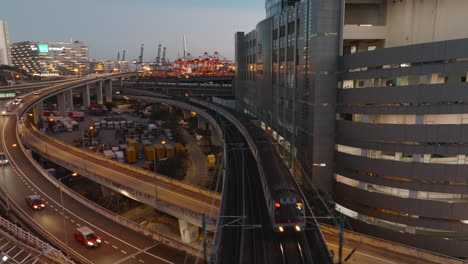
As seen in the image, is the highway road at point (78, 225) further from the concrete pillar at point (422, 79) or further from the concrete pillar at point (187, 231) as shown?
the concrete pillar at point (422, 79)

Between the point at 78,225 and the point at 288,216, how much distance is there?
1971 cm

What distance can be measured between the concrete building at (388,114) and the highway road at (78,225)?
1892 centimetres

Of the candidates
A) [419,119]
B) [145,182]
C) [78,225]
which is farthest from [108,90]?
[419,119]

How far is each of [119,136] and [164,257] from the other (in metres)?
53.2

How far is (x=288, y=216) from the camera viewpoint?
67.5 feet

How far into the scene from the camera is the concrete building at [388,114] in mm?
28672

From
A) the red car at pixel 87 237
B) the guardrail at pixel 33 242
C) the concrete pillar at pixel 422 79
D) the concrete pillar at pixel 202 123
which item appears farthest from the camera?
the concrete pillar at pixel 202 123

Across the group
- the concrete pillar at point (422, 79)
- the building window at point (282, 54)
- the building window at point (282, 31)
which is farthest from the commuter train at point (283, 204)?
the building window at point (282, 31)

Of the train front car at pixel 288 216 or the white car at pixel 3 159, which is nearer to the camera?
the train front car at pixel 288 216

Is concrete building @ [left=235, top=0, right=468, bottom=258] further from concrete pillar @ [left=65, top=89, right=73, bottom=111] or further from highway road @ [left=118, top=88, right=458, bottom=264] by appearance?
concrete pillar @ [left=65, top=89, right=73, bottom=111]

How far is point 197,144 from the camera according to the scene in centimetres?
7719

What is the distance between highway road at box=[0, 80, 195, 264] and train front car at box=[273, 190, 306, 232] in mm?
8044

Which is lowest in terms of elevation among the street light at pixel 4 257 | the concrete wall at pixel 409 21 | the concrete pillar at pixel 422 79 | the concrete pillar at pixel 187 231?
the concrete pillar at pixel 187 231

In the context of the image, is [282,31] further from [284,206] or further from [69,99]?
[69,99]
